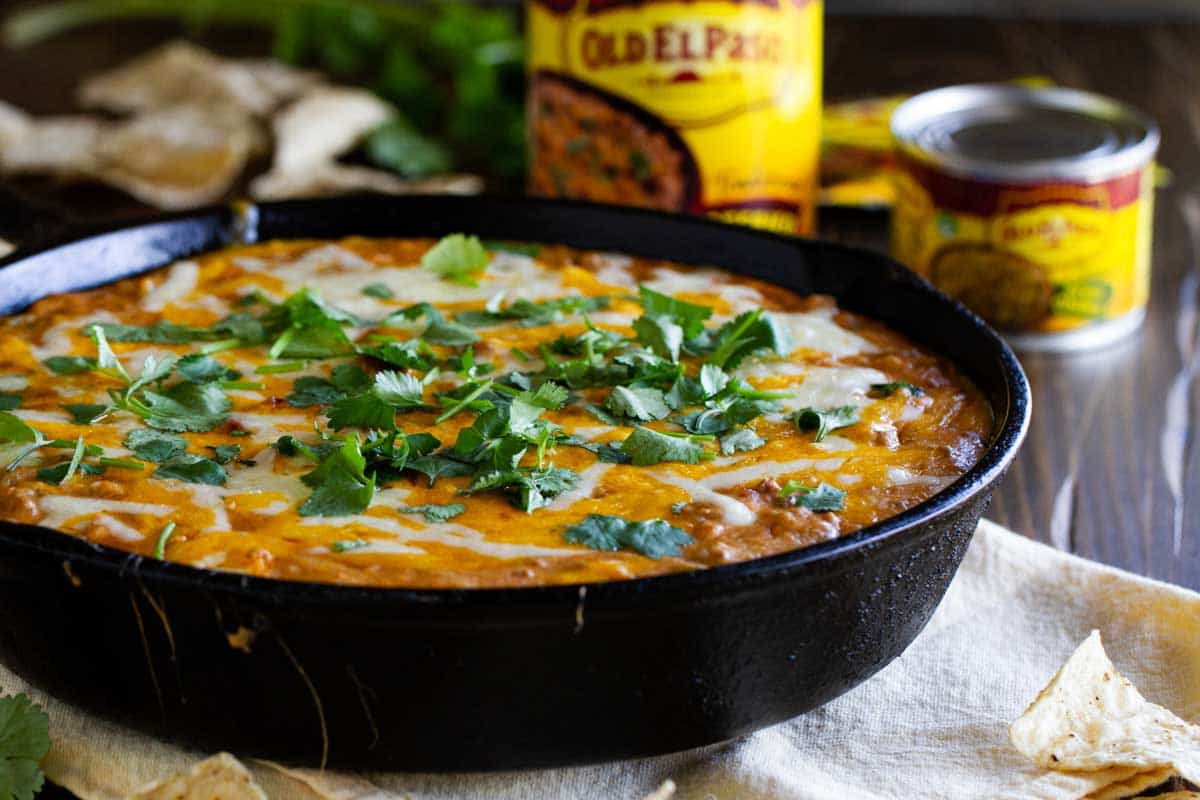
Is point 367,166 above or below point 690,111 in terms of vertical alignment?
below

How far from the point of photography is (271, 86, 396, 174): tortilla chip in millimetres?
4191

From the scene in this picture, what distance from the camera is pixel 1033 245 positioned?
3344 millimetres

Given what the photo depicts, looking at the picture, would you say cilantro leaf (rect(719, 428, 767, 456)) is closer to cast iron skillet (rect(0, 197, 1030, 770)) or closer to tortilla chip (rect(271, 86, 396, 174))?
cast iron skillet (rect(0, 197, 1030, 770))

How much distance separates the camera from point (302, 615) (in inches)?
69.5

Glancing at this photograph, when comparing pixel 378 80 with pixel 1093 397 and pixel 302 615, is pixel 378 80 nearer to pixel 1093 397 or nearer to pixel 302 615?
pixel 1093 397

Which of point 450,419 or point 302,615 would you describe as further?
point 450,419

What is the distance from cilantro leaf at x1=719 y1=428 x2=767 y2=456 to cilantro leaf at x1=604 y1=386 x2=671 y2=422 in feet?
0.40

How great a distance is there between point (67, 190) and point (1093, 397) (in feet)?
8.74

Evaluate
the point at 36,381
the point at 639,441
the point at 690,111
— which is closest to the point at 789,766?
the point at 639,441

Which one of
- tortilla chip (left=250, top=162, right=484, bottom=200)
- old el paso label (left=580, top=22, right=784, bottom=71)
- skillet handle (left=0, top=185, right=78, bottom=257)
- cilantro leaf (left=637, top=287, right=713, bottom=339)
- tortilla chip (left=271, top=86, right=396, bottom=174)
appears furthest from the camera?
tortilla chip (left=271, top=86, right=396, bottom=174)

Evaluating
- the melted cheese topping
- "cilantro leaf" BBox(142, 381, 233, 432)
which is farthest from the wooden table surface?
"cilantro leaf" BBox(142, 381, 233, 432)

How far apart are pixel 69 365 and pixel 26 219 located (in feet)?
5.39

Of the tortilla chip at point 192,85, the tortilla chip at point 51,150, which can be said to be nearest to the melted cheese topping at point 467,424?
the tortilla chip at point 51,150

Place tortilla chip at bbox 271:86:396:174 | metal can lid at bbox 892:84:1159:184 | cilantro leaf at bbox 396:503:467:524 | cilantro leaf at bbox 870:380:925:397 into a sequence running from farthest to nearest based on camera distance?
tortilla chip at bbox 271:86:396:174 < metal can lid at bbox 892:84:1159:184 < cilantro leaf at bbox 870:380:925:397 < cilantro leaf at bbox 396:503:467:524
